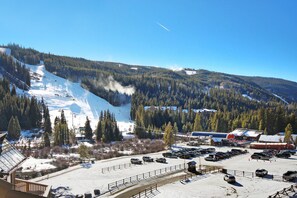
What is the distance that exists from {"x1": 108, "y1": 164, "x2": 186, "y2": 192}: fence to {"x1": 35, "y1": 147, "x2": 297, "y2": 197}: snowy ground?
44.6 inches

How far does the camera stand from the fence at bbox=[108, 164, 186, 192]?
124 feet

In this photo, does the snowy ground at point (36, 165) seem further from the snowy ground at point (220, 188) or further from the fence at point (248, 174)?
the fence at point (248, 174)

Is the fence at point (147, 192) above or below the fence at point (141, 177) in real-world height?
above

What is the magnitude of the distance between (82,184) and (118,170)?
33.6ft

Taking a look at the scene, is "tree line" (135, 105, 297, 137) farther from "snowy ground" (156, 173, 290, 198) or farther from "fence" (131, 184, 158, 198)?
"fence" (131, 184, 158, 198)

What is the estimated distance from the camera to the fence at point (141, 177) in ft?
124

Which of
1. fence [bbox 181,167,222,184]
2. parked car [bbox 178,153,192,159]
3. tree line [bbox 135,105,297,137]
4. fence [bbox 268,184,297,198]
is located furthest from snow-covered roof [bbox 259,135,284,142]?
fence [bbox 268,184,297,198]

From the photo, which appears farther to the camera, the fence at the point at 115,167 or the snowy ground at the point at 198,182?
the fence at the point at 115,167

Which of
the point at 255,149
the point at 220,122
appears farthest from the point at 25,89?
the point at 255,149

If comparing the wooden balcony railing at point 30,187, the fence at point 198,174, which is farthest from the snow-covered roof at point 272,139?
the wooden balcony railing at point 30,187

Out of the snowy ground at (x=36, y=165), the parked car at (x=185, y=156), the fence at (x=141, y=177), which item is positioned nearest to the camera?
the fence at (x=141, y=177)

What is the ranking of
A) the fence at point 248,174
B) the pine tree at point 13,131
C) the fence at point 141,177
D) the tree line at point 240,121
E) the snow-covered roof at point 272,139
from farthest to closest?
1. the tree line at point 240,121
2. the pine tree at point 13,131
3. the snow-covered roof at point 272,139
4. the fence at point 248,174
5. the fence at point 141,177

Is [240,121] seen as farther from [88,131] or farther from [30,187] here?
[30,187]

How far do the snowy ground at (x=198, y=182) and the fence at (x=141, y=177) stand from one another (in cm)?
113
